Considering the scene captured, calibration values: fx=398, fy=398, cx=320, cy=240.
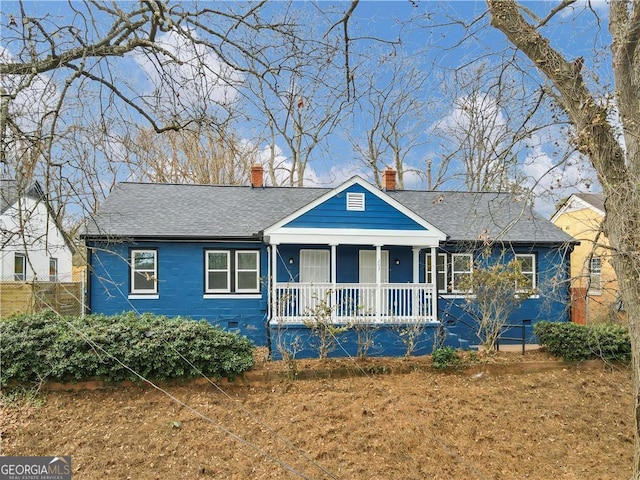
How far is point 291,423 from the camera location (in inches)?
232

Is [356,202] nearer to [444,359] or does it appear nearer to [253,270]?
[253,270]

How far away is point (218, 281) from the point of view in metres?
11.2

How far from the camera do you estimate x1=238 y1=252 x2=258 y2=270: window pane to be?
37.0 ft

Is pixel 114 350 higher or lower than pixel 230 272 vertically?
lower

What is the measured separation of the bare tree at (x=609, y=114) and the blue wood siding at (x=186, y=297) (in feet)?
26.5

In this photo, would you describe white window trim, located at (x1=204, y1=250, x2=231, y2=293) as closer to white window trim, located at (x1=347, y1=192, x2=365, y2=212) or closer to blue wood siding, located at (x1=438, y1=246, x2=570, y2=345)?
white window trim, located at (x1=347, y1=192, x2=365, y2=212)

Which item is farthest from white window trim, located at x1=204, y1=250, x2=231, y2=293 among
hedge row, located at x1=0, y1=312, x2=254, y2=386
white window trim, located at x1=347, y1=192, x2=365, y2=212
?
hedge row, located at x1=0, y1=312, x2=254, y2=386

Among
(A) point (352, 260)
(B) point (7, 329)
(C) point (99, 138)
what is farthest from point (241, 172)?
(C) point (99, 138)

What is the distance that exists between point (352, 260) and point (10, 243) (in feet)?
29.4

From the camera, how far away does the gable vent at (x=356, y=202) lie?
32.8 ft

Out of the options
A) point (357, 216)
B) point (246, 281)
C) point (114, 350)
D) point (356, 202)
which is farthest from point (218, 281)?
point (114, 350)

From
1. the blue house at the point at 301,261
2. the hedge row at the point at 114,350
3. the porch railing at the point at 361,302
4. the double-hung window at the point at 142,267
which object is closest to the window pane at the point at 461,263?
the blue house at the point at 301,261

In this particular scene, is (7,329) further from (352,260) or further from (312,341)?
(352,260)

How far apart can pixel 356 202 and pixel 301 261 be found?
2573 mm
